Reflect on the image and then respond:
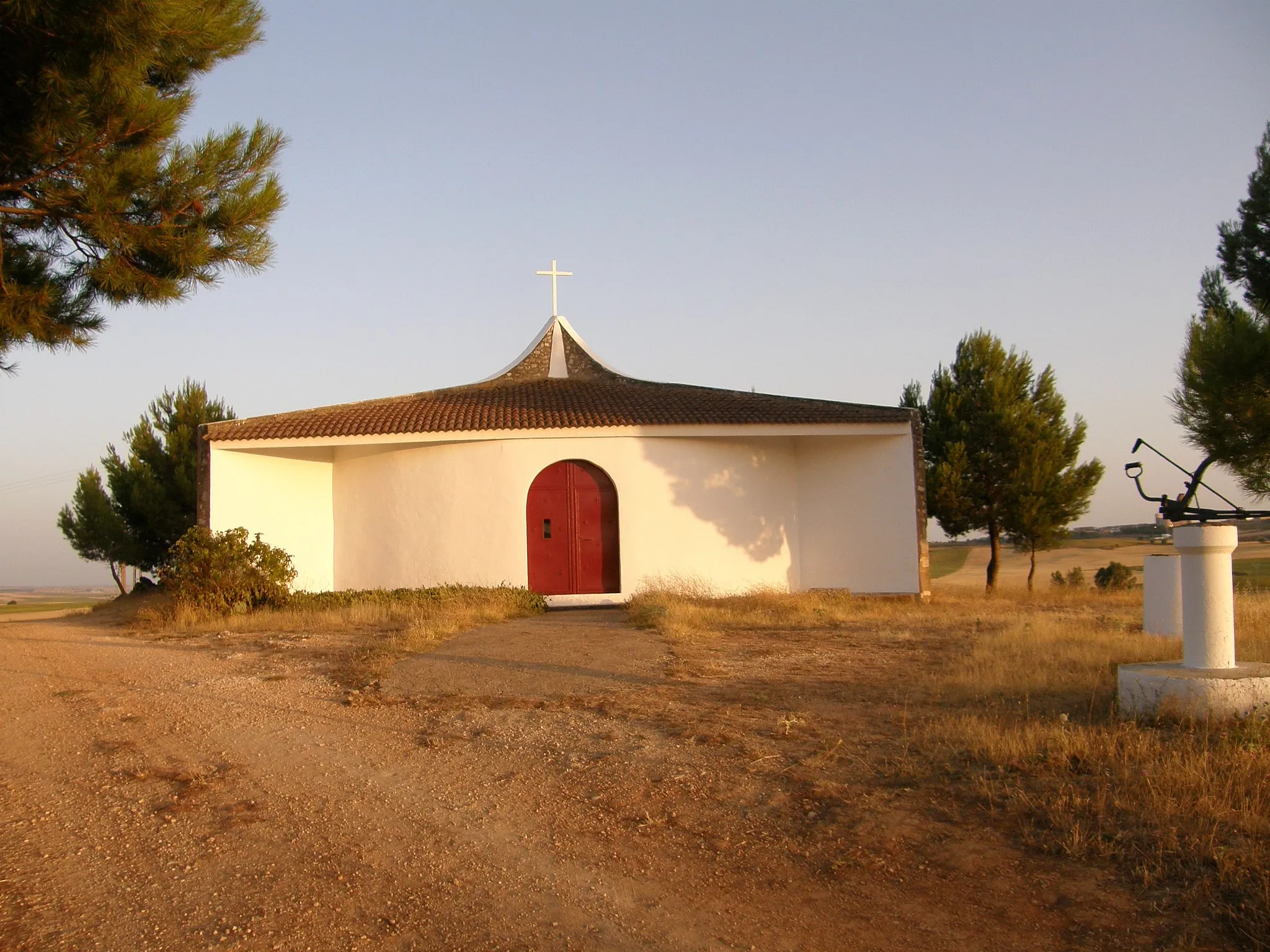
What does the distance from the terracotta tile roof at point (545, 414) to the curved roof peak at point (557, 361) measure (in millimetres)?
2661

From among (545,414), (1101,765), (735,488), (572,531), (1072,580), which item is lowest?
(1072,580)

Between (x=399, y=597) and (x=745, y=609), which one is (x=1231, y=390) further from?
(x=399, y=597)

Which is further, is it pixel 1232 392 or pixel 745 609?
pixel 745 609

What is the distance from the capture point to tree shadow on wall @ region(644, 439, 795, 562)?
17.8m

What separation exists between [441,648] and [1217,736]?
7.62 meters

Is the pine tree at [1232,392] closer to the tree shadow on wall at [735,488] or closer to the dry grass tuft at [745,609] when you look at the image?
the dry grass tuft at [745,609]

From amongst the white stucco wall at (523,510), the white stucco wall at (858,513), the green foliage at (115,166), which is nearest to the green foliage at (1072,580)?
the white stucco wall at (858,513)

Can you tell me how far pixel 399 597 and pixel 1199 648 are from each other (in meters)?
12.1

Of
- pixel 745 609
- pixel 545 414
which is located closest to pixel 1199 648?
pixel 745 609

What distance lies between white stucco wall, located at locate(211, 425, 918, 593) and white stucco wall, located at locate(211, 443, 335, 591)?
0.08 ft

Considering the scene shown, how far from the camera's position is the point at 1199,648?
6863 millimetres

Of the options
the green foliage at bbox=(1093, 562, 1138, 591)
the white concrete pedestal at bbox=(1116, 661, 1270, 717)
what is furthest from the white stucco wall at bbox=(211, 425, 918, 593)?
the white concrete pedestal at bbox=(1116, 661, 1270, 717)

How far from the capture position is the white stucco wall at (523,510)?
17500 mm

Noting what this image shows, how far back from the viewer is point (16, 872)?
173 inches
